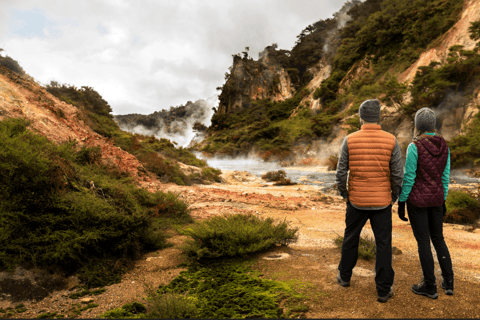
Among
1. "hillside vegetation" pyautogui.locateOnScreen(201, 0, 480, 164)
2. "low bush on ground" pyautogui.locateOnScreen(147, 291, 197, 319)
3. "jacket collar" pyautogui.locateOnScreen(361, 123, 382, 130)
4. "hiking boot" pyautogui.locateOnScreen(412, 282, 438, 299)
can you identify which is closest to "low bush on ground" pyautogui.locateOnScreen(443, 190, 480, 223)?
"hiking boot" pyautogui.locateOnScreen(412, 282, 438, 299)

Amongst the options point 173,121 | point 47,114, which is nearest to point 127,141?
point 47,114

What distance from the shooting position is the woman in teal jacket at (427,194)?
2676 mm

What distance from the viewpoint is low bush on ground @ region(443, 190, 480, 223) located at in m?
7.27

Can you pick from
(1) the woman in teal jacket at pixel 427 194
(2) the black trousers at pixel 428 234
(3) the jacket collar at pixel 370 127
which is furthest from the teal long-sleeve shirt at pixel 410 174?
(3) the jacket collar at pixel 370 127

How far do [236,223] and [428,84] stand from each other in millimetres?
23344

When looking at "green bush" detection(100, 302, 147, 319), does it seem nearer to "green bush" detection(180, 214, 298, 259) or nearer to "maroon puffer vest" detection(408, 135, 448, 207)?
"green bush" detection(180, 214, 298, 259)

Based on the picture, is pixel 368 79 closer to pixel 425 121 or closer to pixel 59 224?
pixel 425 121

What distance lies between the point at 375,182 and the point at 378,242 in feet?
2.03

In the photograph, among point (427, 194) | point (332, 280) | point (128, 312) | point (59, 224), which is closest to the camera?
point (128, 312)

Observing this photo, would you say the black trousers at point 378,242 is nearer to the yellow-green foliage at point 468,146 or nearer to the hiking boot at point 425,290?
the hiking boot at point 425,290

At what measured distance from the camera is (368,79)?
29859 millimetres

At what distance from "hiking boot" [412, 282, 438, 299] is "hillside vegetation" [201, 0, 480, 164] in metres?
18.1

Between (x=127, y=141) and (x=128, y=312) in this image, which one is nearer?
(x=128, y=312)

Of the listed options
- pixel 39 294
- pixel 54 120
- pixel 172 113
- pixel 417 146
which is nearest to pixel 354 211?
pixel 417 146
